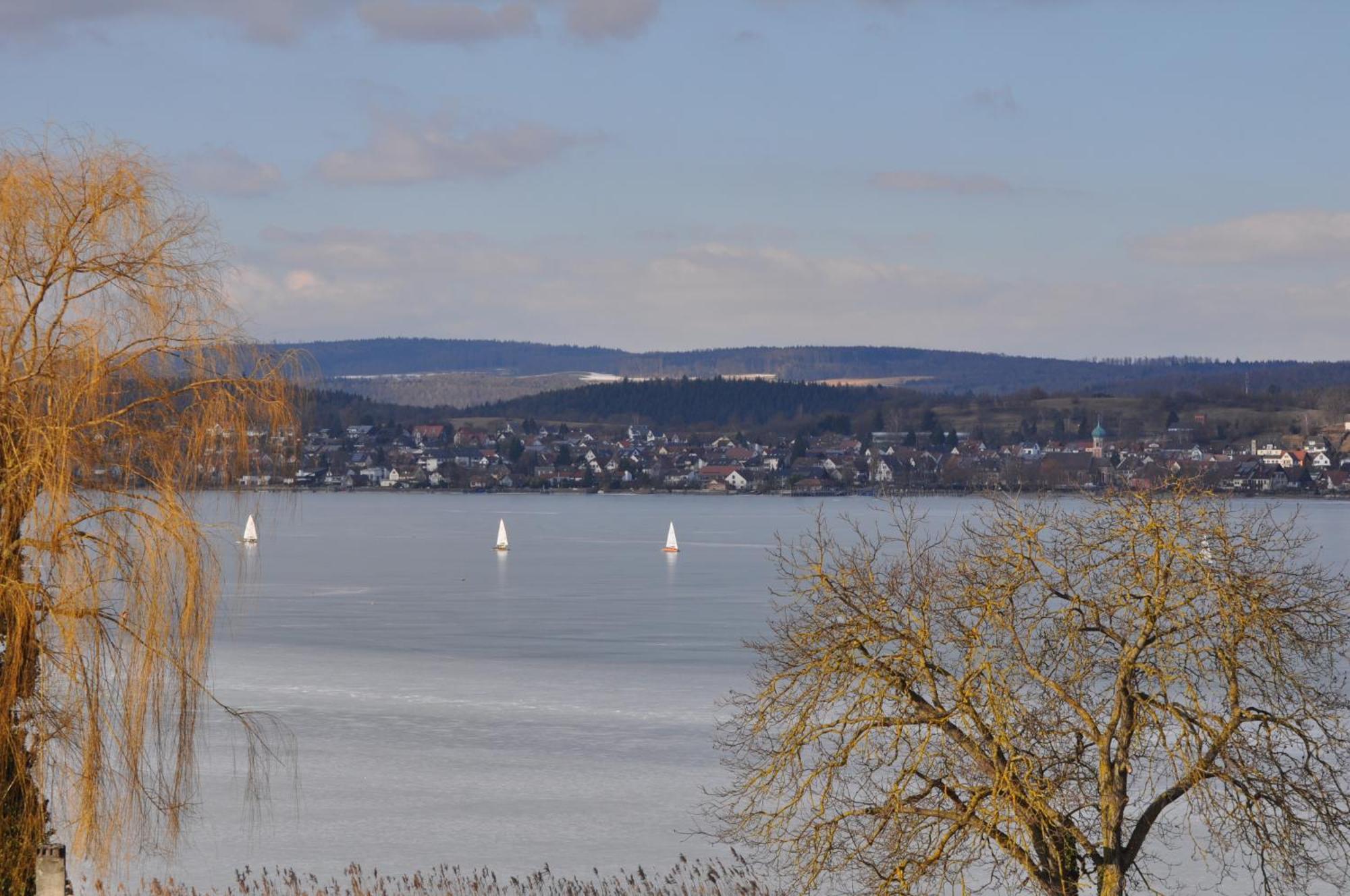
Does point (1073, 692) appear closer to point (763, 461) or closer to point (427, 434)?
point (763, 461)

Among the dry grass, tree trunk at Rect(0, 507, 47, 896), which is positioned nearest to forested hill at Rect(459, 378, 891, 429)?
the dry grass

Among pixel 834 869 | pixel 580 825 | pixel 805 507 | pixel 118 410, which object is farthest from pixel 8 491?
pixel 805 507

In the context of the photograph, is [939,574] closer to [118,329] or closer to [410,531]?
[118,329]

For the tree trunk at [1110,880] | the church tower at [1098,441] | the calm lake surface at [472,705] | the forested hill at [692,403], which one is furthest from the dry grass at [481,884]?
the forested hill at [692,403]

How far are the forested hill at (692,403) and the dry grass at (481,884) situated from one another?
156 meters

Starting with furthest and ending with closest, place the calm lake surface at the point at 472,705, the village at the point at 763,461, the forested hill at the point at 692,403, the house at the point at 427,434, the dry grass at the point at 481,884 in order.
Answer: the forested hill at the point at 692,403, the house at the point at 427,434, the village at the point at 763,461, the calm lake surface at the point at 472,705, the dry grass at the point at 481,884

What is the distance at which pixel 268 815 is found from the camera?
651 inches

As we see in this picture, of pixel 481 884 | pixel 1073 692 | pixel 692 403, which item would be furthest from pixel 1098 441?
pixel 1073 692

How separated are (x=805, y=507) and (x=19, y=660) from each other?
8964 cm

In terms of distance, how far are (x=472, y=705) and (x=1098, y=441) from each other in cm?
10355

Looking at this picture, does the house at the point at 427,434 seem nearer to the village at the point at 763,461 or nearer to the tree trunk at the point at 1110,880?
the village at the point at 763,461

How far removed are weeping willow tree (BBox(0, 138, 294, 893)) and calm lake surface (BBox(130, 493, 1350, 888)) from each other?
0.54 meters

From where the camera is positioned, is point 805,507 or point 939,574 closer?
point 939,574

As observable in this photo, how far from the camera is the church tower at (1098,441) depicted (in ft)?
381
